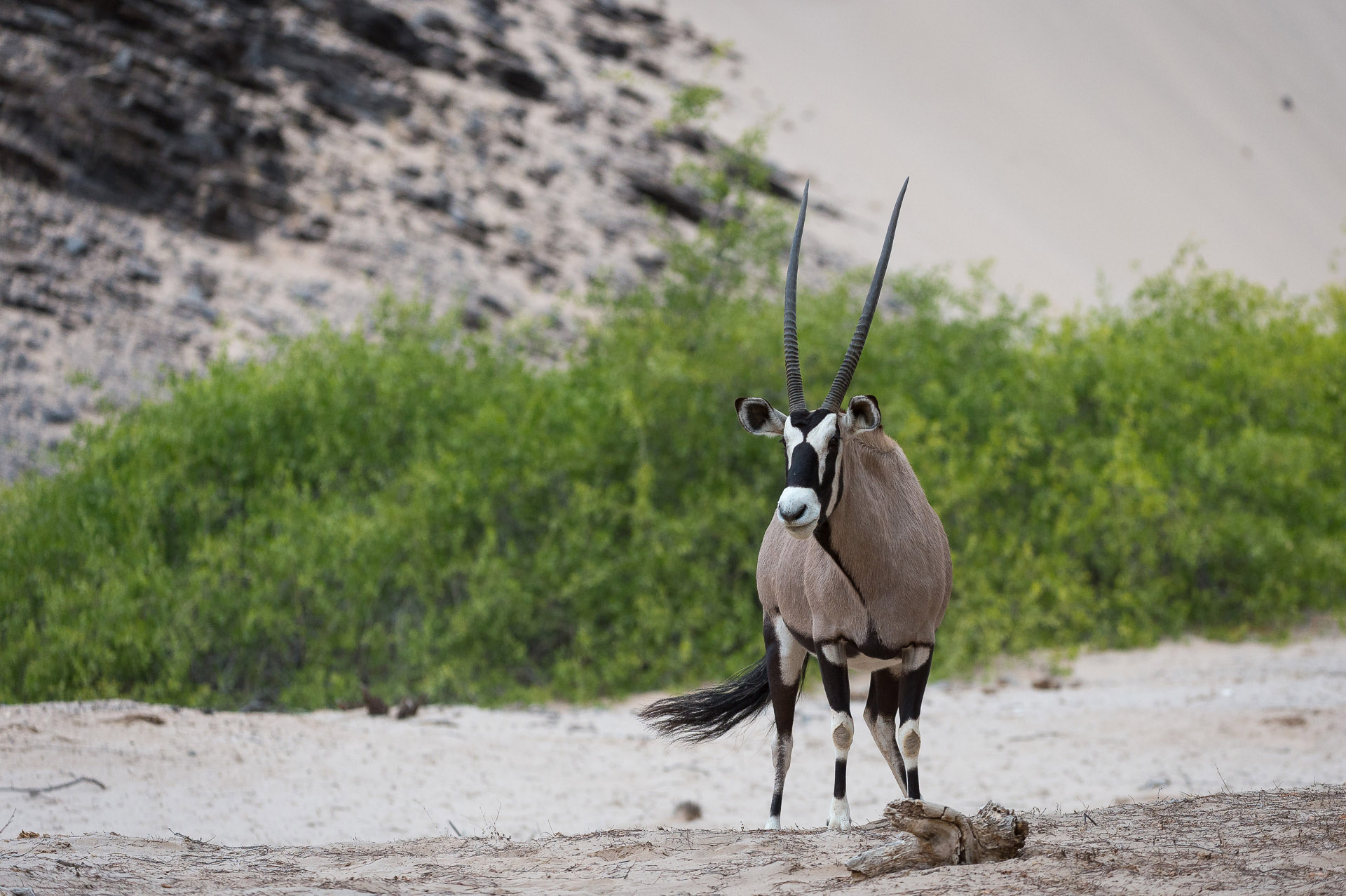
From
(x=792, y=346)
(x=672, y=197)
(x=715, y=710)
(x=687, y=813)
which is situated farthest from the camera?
(x=672, y=197)

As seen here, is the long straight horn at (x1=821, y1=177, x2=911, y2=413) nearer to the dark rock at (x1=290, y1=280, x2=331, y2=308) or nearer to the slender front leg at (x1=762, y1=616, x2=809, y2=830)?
the slender front leg at (x1=762, y1=616, x2=809, y2=830)

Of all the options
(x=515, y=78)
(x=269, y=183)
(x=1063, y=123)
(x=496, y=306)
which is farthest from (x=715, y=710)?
(x=1063, y=123)

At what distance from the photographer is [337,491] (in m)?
13.9

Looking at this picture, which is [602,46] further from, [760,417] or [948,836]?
[948,836]

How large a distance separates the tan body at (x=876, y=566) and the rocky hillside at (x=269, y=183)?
12.4m

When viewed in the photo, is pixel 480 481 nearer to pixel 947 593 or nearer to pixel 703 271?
pixel 703 271

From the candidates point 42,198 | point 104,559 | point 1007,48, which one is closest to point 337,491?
point 104,559

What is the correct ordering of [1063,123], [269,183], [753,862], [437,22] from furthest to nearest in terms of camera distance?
1. [1063,123]
2. [437,22]
3. [269,183]
4. [753,862]

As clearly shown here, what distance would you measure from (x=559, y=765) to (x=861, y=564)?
198 inches

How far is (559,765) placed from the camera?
8.87 metres

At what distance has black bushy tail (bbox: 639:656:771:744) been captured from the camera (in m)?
5.86

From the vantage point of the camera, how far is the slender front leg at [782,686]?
5246mm

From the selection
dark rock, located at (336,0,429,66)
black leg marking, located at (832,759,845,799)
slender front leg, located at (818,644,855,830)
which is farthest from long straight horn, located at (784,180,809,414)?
dark rock, located at (336,0,429,66)

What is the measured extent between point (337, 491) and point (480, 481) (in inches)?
74.4
